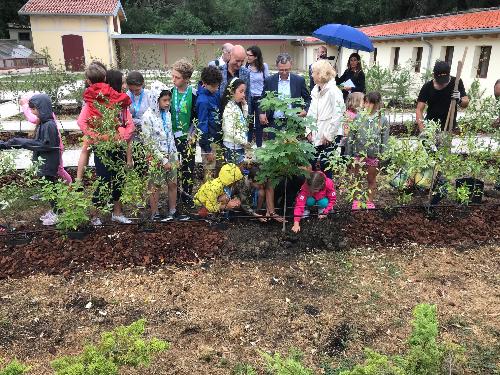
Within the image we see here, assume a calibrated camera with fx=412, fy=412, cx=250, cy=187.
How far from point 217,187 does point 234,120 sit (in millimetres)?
696

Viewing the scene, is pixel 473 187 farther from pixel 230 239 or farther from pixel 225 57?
pixel 225 57

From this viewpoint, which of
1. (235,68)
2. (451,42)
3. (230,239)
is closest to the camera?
(230,239)

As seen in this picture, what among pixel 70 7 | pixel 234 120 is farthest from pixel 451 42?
pixel 70 7

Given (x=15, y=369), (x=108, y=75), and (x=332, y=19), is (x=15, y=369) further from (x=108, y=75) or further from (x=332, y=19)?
(x=332, y=19)

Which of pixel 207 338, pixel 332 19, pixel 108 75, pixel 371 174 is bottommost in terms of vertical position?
pixel 207 338

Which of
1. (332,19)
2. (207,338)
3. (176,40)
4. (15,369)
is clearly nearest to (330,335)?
(207,338)

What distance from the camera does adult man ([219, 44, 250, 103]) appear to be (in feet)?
15.8

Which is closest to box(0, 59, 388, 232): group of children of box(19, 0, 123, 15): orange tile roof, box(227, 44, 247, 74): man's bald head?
box(227, 44, 247, 74): man's bald head

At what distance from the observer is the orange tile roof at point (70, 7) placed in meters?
30.0

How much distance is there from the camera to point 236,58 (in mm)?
4828

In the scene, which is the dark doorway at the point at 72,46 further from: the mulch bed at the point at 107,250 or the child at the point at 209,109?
the mulch bed at the point at 107,250

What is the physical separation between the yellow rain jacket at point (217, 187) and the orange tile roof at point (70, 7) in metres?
31.1

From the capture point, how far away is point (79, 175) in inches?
168

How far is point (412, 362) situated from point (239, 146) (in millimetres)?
2876
